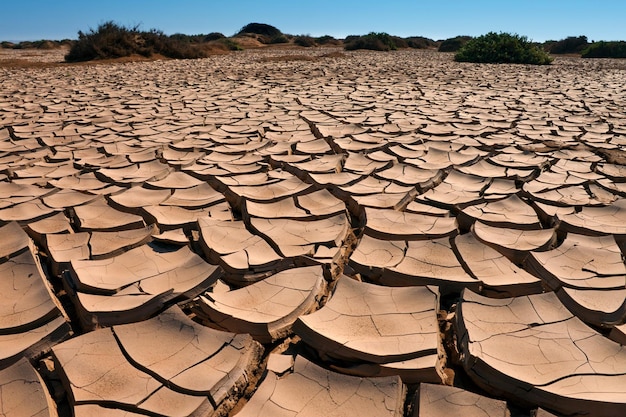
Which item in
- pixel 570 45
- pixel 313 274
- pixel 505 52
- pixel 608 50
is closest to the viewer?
pixel 313 274

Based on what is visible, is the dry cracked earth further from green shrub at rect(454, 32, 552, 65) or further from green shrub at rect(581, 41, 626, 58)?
green shrub at rect(581, 41, 626, 58)

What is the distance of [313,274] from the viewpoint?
4.86 feet

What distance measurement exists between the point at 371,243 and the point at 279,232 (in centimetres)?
37

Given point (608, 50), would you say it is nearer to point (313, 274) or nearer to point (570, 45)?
point (570, 45)

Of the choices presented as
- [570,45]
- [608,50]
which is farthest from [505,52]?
[570,45]

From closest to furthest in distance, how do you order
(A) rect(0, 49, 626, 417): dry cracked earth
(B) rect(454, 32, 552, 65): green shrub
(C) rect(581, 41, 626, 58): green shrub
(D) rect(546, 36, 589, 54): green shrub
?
(A) rect(0, 49, 626, 417): dry cracked earth < (B) rect(454, 32, 552, 65): green shrub < (C) rect(581, 41, 626, 58): green shrub < (D) rect(546, 36, 589, 54): green shrub

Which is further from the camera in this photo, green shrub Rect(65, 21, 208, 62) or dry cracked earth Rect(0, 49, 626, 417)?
green shrub Rect(65, 21, 208, 62)

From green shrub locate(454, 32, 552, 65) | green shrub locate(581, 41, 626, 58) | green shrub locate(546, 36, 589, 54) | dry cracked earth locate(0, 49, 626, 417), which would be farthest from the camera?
green shrub locate(546, 36, 589, 54)

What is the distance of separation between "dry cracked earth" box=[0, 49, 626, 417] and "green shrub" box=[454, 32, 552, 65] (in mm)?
9769

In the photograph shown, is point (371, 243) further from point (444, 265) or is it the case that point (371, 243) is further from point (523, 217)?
point (523, 217)

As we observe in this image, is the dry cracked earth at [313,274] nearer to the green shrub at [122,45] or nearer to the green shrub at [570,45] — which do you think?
the green shrub at [122,45]

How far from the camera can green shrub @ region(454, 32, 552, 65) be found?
11758 millimetres

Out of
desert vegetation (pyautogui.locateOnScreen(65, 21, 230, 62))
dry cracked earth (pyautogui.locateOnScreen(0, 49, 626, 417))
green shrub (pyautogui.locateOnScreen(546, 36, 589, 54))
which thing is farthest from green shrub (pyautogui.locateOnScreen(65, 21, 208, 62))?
green shrub (pyautogui.locateOnScreen(546, 36, 589, 54))

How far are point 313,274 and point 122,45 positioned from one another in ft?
42.0
